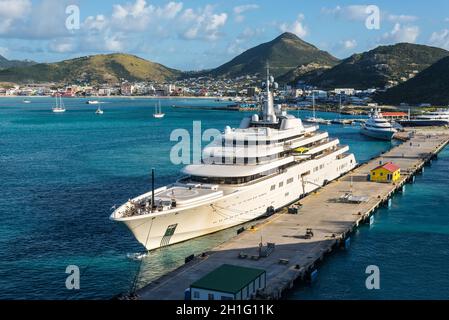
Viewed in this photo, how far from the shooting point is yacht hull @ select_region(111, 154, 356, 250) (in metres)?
36.9

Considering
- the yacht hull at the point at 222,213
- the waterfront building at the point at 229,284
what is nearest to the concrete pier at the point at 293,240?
the waterfront building at the point at 229,284

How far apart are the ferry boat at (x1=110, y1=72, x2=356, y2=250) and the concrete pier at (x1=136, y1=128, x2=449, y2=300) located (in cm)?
250

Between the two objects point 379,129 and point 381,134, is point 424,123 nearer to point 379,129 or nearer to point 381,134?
point 379,129

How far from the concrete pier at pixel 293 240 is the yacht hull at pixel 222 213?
2.16m

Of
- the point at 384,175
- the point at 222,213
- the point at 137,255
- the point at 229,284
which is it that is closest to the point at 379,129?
the point at 384,175

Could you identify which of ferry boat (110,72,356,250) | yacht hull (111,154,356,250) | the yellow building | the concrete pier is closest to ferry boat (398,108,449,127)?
the concrete pier

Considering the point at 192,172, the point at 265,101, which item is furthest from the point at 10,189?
the point at 265,101

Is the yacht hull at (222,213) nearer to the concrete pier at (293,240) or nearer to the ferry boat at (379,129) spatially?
the concrete pier at (293,240)

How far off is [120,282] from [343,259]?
15.3 meters

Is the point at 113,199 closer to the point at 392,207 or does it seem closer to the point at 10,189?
the point at 10,189

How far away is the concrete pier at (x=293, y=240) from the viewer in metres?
29.2

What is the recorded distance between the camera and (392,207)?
5153 centimetres
